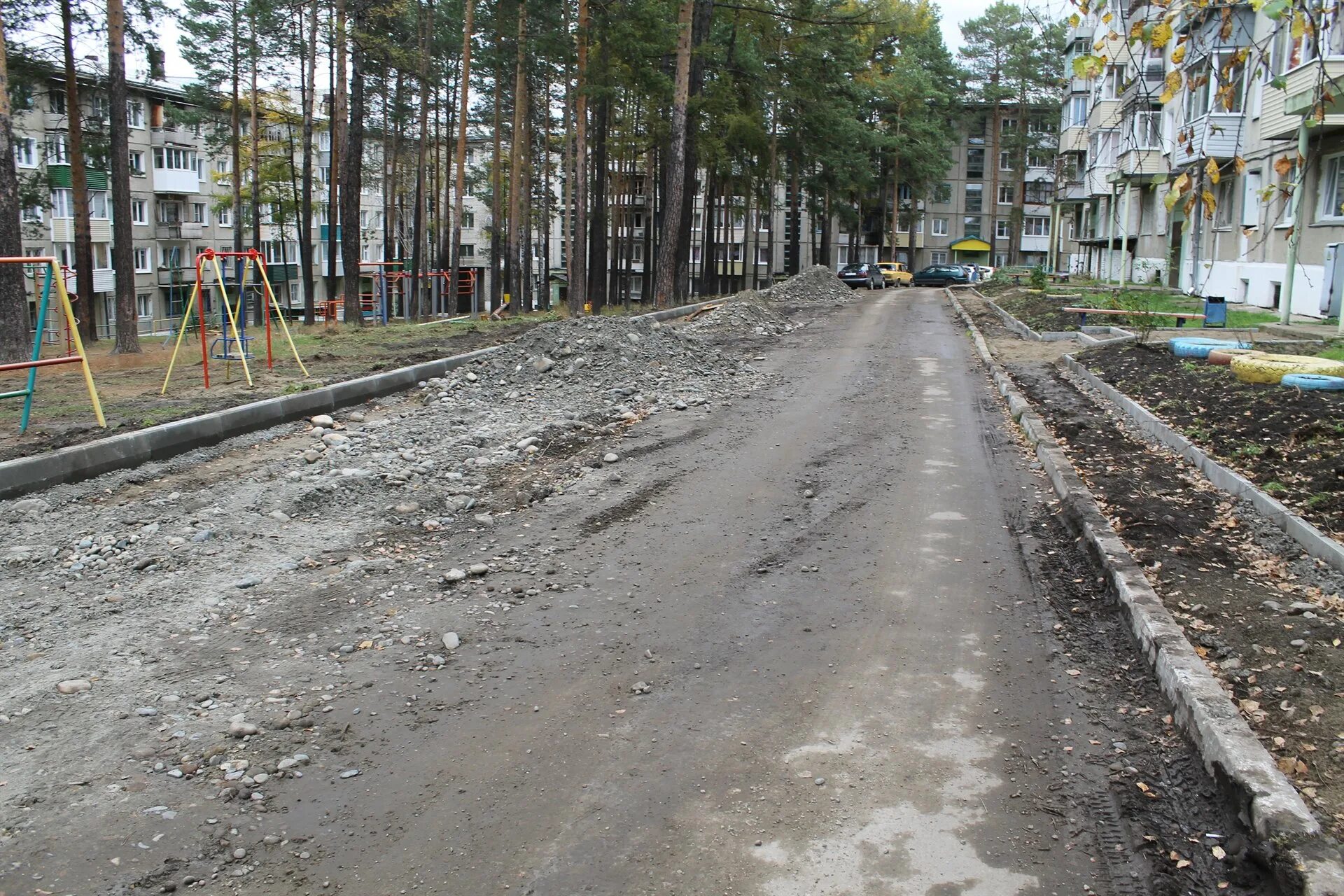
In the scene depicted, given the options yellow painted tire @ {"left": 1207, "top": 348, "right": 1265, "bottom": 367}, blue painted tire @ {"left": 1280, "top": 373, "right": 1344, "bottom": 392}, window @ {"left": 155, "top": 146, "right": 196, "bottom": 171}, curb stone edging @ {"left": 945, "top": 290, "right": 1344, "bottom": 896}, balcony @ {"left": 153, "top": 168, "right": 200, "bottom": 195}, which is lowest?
curb stone edging @ {"left": 945, "top": 290, "right": 1344, "bottom": 896}

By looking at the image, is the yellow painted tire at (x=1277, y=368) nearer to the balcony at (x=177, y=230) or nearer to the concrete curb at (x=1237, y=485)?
the concrete curb at (x=1237, y=485)

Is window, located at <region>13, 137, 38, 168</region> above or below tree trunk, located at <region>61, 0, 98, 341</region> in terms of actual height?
above

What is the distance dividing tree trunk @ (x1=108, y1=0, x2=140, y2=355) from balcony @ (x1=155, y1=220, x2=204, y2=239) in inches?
1953

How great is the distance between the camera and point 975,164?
90.4 metres

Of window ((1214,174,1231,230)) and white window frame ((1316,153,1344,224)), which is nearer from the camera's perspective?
white window frame ((1316,153,1344,224))

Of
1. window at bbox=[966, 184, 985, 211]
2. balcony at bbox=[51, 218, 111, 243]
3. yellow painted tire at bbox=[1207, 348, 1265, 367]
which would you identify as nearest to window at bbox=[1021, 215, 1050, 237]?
window at bbox=[966, 184, 985, 211]

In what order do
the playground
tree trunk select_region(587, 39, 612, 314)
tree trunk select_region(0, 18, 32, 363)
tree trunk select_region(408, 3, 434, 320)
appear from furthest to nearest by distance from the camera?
1. tree trunk select_region(587, 39, 612, 314)
2. tree trunk select_region(408, 3, 434, 320)
3. tree trunk select_region(0, 18, 32, 363)
4. the playground

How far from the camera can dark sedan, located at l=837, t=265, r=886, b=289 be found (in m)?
54.8

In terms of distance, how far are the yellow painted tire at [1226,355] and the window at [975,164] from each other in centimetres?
8050

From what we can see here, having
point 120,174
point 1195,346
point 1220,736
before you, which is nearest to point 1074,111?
point 1195,346

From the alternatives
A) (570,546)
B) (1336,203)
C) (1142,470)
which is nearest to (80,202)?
(570,546)

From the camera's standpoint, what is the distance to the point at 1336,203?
23734mm

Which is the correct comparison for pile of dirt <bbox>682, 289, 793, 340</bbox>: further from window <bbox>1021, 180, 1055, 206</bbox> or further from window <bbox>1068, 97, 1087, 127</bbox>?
window <bbox>1021, 180, 1055, 206</bbox>

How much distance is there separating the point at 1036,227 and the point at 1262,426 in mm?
86259
